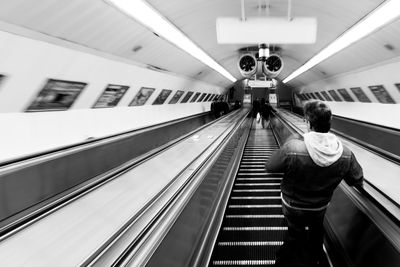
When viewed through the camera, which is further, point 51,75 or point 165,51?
point 165,51

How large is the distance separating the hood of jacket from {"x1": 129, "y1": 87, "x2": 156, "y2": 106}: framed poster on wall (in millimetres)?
7387

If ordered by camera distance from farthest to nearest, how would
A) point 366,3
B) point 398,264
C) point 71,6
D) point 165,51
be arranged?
point 165,51 < point 366,3 < point 71,6 < point 398,264

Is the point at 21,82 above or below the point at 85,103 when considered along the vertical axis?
above

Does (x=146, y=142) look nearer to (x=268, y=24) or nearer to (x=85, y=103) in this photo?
(x=85, y=103)

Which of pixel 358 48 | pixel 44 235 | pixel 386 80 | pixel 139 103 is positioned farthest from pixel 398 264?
pixel 139 103

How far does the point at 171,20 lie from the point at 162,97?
18.6 feet

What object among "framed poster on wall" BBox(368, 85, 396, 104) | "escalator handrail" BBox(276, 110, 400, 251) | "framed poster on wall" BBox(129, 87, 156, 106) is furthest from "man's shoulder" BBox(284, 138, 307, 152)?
"framed poster on wall" BBox(368, 85, 396, 104)

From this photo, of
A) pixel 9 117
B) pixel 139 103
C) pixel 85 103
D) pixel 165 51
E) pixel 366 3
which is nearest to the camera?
pixel 366 3

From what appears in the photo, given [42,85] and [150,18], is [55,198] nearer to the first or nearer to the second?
[42,85]

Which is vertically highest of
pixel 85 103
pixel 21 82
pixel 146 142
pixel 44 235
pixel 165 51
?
pixel 165 51

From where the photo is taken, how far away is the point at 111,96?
311 inches

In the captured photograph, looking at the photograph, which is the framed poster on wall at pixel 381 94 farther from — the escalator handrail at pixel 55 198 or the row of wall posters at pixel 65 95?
the escalator handrail at pixel 55 198

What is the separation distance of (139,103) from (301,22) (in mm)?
5996

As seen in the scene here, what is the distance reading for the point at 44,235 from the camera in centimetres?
230
